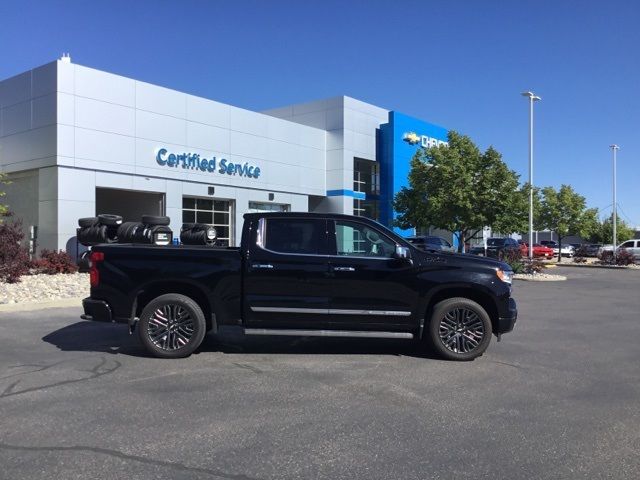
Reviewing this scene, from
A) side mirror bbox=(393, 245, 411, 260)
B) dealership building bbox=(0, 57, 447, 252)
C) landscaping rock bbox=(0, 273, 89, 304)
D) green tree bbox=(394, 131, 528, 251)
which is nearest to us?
side mirror bbox=(393, 245, 411, 260)

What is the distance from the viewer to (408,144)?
37.6 m

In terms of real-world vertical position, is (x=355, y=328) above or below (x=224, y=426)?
above

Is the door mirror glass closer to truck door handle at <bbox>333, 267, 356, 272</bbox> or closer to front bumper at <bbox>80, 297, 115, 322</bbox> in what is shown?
truck door handle at <bbox>333, 267, 356, 272</bbox>

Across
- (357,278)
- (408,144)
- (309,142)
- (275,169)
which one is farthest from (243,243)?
(408,144)

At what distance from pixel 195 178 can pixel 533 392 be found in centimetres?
2221

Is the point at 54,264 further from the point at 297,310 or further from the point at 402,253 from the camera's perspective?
the point at 402,253

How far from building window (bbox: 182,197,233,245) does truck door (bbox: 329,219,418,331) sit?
19558 mm

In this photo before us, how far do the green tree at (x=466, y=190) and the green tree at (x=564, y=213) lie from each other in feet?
60.8

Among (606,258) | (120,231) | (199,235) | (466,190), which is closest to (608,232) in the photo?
(606,258)

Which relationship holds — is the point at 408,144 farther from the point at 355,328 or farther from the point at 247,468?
the point at 247,468

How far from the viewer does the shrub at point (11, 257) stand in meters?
15.4

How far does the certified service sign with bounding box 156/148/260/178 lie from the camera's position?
24781 millimetres

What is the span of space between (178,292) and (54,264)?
1297 cm

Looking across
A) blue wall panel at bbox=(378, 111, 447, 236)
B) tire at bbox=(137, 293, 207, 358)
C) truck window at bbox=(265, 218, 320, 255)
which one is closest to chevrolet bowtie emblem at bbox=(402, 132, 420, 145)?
blue wall panel at bbox=(378, 111, 447, 236)
